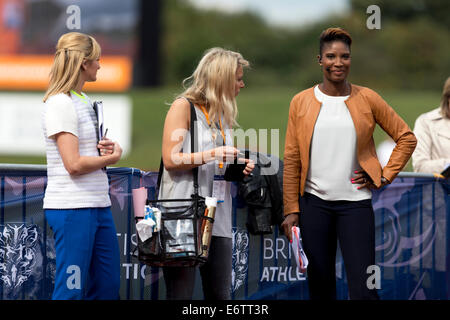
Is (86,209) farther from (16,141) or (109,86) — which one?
(109,86)

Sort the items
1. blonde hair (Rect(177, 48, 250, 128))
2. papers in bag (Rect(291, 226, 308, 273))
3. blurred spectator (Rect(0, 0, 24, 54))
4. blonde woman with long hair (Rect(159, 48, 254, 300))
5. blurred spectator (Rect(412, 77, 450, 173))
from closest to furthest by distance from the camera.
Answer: blonde woman with long hair (Rect(159, 48, 254, 300)) < blonde hair (Rect(177, 48, 250, 128)) < papers in bag (Rect(291, 226, 308, 273)) < blurred spectator (Rect(412, 77, 450, 173)) < blurred spectator (Rect(0, 0, 24, 54))

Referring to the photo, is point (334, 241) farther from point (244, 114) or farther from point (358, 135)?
point (244, 114)

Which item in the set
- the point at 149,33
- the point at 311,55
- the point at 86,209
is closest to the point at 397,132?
the point at 86,209

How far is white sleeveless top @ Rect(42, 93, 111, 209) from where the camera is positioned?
383cm

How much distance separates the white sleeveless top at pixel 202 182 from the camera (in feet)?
13.1

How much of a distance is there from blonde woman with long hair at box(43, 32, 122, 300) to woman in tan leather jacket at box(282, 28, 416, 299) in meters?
1.16

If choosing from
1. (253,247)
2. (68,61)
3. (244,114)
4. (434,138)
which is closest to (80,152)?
(68,61)

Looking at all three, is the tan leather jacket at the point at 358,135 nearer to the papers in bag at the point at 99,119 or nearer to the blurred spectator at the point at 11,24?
the papers in bag at the point at 99,119

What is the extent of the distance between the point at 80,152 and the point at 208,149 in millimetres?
730

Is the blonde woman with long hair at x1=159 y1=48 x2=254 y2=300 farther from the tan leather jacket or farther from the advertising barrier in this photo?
the advertising barrier

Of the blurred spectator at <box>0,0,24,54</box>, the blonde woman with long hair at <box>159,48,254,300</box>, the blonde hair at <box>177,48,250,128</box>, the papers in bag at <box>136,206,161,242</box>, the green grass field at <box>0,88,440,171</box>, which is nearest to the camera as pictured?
the papers in bag at <box>136,206,161,242</box>

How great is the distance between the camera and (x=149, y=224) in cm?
379

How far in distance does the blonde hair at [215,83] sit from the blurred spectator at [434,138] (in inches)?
83.1

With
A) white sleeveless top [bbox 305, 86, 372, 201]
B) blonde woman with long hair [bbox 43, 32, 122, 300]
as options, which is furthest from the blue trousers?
white sleeveless top [bbox 305, 86, 372, 201]
